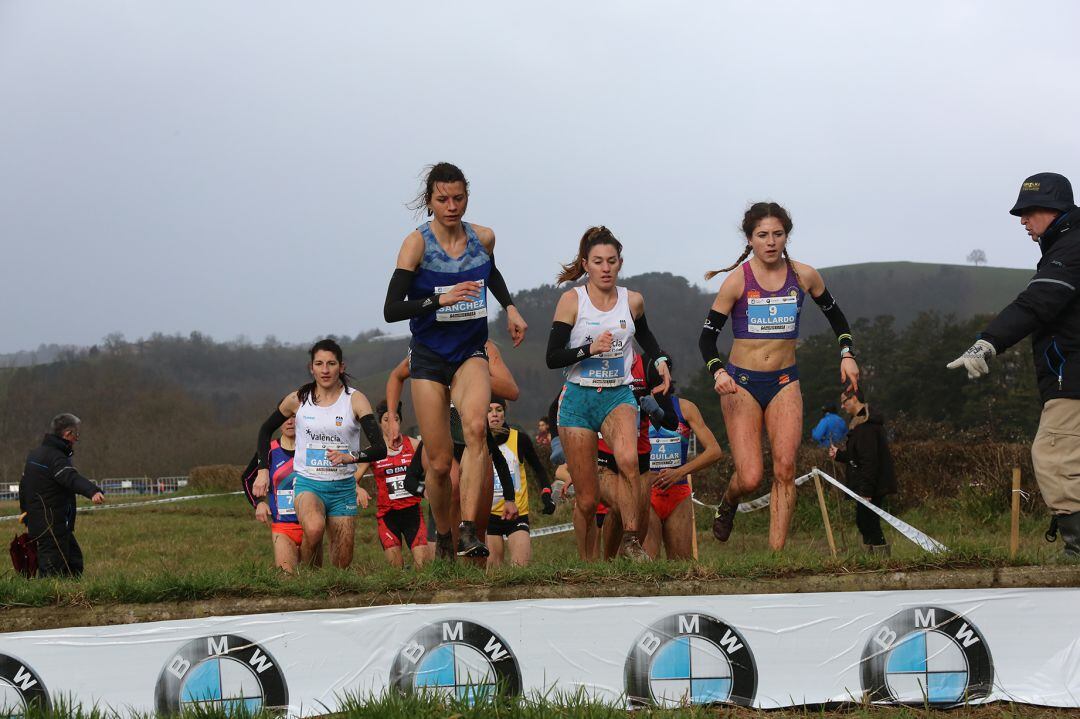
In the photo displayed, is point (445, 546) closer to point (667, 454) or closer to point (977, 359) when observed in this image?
point (667, 454)

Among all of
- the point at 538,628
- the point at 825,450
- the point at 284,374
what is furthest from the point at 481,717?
the point at 284,374

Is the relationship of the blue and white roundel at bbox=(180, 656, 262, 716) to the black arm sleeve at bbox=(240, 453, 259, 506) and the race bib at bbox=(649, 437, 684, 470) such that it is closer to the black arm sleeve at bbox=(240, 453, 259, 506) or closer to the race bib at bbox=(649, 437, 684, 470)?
the black arm sleeve at bbox=(240, 453, 259, 506)

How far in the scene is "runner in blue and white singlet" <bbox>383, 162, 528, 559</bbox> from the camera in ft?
25.7

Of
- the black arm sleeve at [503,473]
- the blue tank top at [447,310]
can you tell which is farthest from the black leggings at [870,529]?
the blue tank top at [447,310]

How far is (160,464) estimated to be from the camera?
75.1 m

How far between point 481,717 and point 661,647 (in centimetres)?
155

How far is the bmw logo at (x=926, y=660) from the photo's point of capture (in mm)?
6434

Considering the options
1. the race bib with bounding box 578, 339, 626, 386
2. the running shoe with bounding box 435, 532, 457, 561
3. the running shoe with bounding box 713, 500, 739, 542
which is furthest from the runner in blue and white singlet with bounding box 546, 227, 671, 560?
the running shoe with bounding box 435, 532, 457, 561

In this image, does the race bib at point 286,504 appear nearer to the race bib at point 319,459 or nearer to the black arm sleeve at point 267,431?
the black arm sleeve at point 267,431

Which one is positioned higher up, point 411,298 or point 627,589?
point 411,298

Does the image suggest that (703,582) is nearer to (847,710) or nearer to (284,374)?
(847,710)

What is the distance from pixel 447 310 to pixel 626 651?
9.10 ft

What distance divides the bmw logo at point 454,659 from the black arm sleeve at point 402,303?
2238 mm

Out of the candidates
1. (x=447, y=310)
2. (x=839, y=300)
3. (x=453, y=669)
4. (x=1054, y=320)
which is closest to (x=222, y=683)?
(x=453, y=669)
